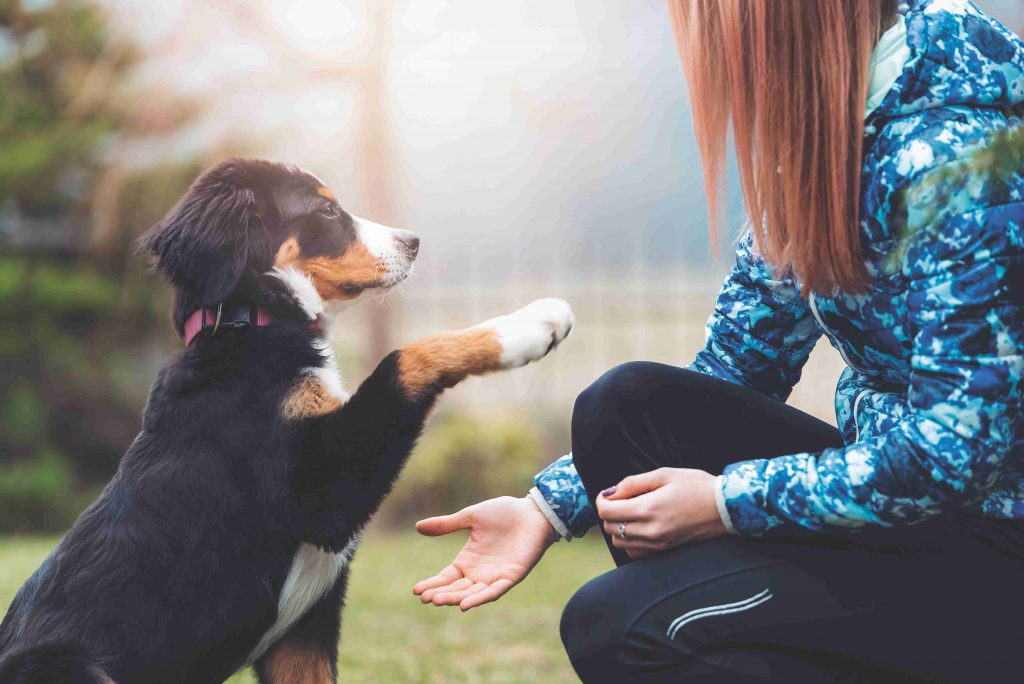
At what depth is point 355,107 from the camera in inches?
300

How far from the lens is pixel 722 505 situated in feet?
4.97

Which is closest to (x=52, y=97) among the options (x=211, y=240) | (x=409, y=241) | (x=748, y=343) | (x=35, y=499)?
(x=35, y=499)

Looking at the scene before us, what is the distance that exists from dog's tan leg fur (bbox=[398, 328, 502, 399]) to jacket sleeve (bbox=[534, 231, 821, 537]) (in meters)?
0.27

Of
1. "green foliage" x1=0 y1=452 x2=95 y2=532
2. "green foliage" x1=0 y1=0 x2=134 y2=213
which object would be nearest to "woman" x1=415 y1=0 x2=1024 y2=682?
"green foliage" x1=0 y1=452 x2=95 y2=532

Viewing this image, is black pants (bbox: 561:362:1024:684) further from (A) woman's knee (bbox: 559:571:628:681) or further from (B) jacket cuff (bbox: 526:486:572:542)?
(B) jacket cuff (bbox: 526:486:572:542)

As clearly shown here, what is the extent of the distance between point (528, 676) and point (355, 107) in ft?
17.9

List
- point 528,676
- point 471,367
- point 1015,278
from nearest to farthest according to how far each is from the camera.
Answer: point 1015,278, point 471,367, point 528,676

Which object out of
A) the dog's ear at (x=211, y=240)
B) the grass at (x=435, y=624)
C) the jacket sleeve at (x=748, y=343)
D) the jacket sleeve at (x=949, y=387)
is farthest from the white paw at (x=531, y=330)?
the grass at (x=435, y=624)

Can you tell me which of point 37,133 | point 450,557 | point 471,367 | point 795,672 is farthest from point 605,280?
point 795,672

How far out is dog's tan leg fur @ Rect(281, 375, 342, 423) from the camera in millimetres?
2025

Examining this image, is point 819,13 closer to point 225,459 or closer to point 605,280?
point 225,459

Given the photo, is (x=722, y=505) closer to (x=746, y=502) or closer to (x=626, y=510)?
(x=746, y=502)

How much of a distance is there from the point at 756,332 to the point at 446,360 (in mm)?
613

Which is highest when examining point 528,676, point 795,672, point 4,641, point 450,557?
point 795,672
